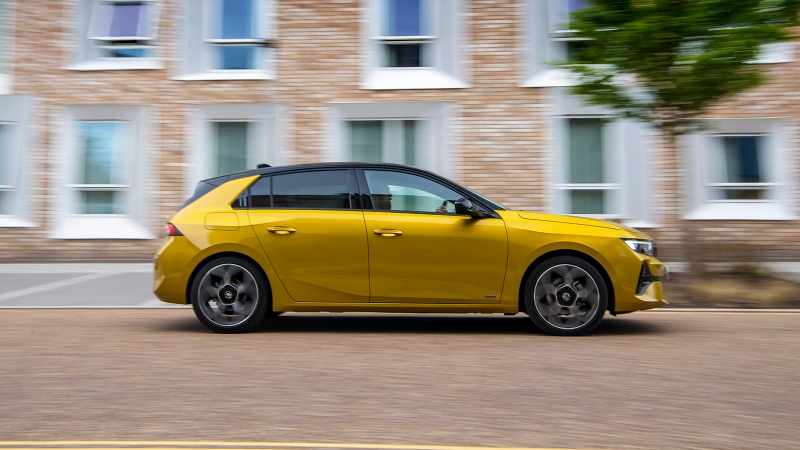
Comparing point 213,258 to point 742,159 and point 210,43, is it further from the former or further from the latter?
point 742,159

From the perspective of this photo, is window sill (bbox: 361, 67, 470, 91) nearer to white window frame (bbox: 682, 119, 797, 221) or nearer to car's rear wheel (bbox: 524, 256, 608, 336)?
white window frame (bbox: 682, 119, 797, 221)

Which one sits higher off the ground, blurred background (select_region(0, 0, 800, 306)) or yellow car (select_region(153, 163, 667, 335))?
blurred background (select_region(0, 0, 800, 306))

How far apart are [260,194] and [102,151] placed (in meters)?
9.82

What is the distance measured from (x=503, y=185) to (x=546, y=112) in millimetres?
1595

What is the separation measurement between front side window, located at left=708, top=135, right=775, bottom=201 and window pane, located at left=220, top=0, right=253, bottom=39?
30.2ft

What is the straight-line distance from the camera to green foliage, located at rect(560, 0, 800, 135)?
9.75 m

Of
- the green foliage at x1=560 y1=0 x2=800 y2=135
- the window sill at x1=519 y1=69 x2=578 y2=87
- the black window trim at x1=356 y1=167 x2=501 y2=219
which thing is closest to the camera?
the black window trim at x1=356 y1=167 x2=501 y2=219

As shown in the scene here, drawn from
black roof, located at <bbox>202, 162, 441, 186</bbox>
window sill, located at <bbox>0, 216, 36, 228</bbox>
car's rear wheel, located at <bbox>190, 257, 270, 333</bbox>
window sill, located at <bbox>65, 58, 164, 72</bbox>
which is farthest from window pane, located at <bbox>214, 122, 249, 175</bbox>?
car's rear wheel, located at <bbox>190, 257, 270, 333</bbox>

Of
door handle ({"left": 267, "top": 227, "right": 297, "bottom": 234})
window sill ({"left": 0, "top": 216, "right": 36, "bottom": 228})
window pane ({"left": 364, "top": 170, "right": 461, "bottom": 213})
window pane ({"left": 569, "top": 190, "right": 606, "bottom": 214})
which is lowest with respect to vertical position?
door handle ({"left": 267, "top": 227, "right": 297, "bottom": 234})

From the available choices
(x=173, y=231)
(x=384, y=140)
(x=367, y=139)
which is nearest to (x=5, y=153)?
(x=367, y=139)

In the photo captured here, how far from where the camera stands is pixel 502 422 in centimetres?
439

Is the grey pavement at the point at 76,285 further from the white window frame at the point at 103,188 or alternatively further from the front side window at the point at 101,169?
the front side window at the point at 101,169

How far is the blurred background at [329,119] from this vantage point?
49.6ft

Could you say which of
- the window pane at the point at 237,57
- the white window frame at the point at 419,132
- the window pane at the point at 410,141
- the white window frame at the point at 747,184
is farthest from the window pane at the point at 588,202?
the window pane at the point at 237,57
